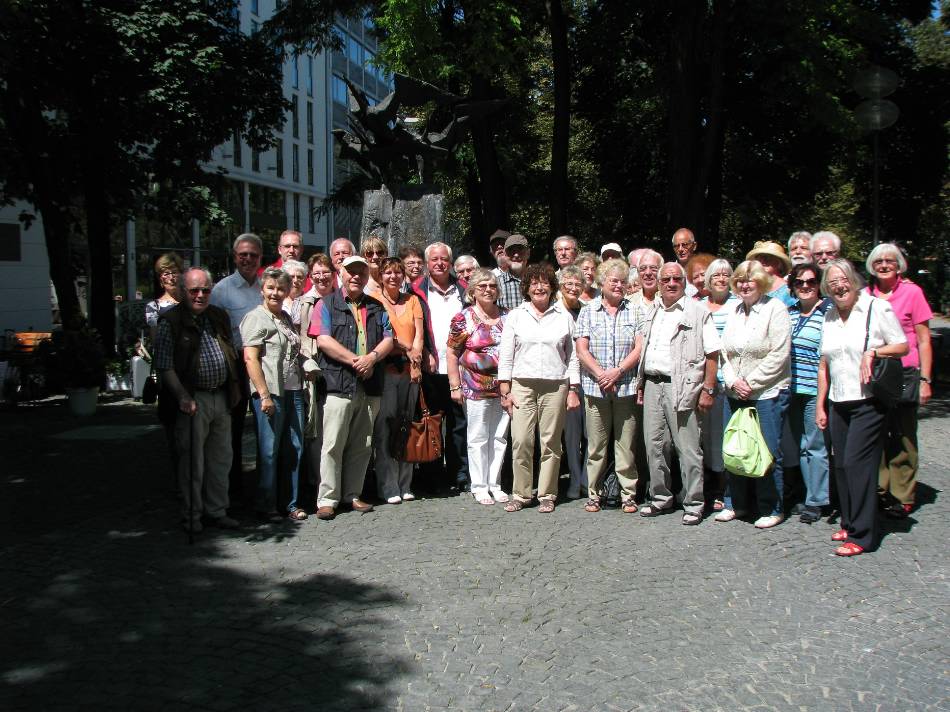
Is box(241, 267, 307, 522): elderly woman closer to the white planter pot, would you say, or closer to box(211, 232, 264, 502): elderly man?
box(211, 232, 264, 502): elderly man

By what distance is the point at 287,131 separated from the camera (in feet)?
177

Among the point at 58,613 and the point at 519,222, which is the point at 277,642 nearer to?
the point at 58,613

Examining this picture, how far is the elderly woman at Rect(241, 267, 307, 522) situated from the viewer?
690cm

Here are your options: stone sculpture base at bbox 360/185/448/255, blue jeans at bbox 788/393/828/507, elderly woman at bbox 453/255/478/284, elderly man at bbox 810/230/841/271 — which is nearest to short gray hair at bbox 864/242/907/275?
elderly man at bbox 810/230/841/271

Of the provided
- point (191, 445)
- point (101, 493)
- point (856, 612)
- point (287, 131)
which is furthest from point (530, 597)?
point (287, 131)

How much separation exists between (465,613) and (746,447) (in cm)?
265

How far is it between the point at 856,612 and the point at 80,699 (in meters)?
3.92

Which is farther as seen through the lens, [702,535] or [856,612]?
[702,535]

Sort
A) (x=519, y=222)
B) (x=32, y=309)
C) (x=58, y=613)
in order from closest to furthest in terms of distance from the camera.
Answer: (x=58, y=613) → (x=32, y=309) → (x=519, y=222)

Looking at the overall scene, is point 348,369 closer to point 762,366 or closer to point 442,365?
point 442,365

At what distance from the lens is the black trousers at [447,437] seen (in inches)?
318

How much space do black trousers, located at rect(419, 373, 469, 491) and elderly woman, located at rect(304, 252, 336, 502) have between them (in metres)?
0.96

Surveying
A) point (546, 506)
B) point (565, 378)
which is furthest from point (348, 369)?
point (546, 506)

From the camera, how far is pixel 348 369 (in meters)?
7.23
